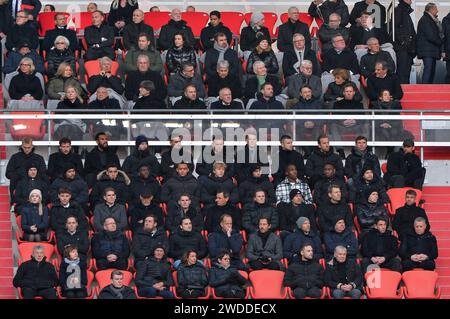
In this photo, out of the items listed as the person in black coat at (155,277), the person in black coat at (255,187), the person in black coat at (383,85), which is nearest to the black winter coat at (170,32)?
the person in black coat at (383,85)

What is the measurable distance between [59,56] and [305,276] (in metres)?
5.83

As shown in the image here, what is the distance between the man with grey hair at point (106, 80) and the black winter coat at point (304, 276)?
4515 millimetres

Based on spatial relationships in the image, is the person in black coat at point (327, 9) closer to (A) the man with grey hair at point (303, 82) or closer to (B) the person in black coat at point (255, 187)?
(A) the man with grey hair at point (303, 82)

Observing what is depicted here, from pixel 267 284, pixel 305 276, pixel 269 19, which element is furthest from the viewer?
pixel 269 19

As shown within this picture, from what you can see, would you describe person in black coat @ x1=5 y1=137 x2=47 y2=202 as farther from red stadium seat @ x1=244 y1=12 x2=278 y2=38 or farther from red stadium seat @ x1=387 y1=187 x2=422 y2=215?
red stadium seat @ x1=244 y1=12 x2=278 y2=38

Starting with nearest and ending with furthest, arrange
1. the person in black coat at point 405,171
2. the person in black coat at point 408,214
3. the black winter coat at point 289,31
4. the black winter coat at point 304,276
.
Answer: the black winter coat at point 304,276
the person in black coat at point 408,214
the person in black coat at point 405,171
the black winter coat at point 289,31

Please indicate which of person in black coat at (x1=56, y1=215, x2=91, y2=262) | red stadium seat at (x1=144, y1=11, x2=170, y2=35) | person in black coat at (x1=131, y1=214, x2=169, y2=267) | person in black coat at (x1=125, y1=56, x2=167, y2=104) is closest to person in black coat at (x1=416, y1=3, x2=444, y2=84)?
person in black coat at (x1=125, y1=56, x2=167, y2=104)

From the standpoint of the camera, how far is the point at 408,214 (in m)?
28.9

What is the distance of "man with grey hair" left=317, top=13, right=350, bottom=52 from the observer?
3247 centimetres

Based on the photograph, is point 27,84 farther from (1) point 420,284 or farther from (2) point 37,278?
(1) point 420,284

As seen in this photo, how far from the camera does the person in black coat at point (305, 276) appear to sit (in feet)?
91.0

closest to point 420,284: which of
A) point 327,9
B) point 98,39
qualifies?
point 327,9

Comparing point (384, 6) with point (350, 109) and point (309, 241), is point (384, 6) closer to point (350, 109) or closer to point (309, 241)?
point (350, 109)
